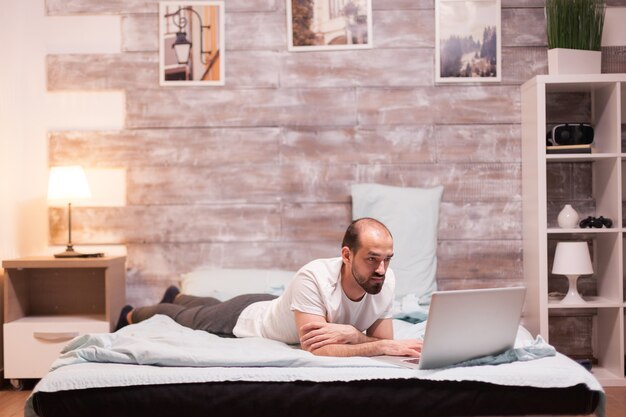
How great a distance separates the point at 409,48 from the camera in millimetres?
4309

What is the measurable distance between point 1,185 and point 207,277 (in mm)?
1176

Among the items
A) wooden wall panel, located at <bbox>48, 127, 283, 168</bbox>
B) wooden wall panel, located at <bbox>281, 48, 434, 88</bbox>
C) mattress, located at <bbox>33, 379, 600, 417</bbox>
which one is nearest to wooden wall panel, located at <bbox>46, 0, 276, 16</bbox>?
wooden wall panel, located at <bbox>281, 48, 434, 88</bbox>

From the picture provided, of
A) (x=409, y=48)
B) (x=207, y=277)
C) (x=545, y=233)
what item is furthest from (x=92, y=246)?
(x=545, y=233)

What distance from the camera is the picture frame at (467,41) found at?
14.1 feet

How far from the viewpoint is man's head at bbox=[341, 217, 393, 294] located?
2518 mm

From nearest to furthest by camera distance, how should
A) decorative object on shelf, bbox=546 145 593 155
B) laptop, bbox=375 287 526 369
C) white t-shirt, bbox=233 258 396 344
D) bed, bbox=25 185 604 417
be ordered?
1. laptop, bbox=375 287 526 369
2. bed, bbox=25 185 604 417
3. white t-shirt, bbox=233 258 396 344
4. decorative object on shelf, bbox=546 145 593 155

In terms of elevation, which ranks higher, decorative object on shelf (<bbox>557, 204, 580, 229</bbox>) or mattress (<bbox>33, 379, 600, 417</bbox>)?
decorative object on shelf (<bbox>557, 204, 580, 229</bbox>)

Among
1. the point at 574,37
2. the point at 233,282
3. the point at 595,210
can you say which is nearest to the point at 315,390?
the point at 233,282

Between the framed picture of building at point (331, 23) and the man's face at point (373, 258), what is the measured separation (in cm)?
202

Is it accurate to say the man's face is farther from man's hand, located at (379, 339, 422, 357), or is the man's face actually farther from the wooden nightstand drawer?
the wooden nightstand drawer

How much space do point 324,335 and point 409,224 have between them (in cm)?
163

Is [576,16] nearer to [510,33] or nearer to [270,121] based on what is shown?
[510,33]

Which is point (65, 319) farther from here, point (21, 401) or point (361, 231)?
point (361, 231)

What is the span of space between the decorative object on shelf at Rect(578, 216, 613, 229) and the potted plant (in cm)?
77
